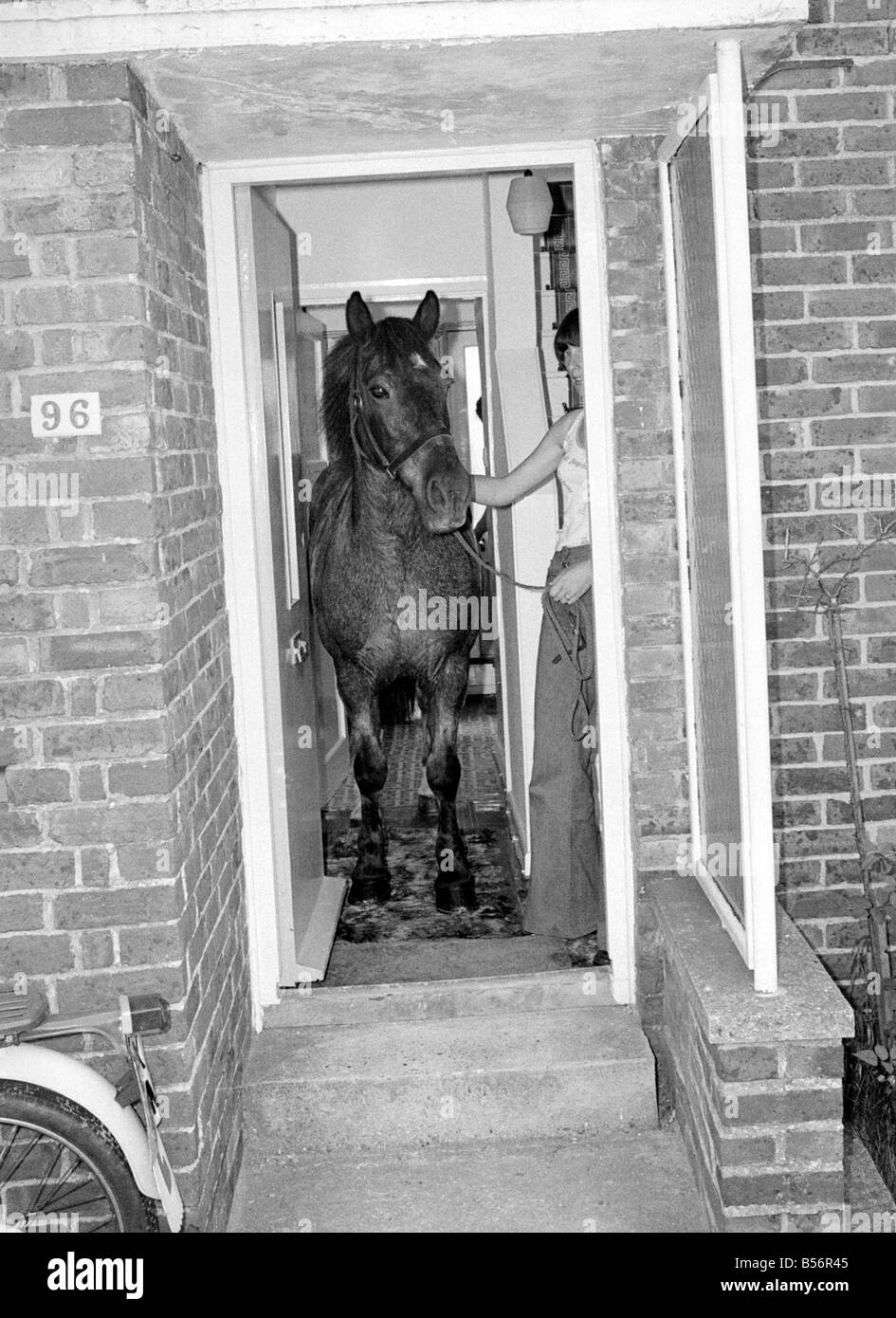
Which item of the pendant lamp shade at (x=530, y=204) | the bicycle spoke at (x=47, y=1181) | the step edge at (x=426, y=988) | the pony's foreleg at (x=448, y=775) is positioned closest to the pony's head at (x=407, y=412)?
the pendant lamp shade at (x=530, y=204)

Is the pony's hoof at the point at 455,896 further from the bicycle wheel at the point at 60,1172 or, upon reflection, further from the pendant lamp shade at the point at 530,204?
the pendant lamp shade at the point at 530,204

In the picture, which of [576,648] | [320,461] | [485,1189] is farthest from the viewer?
[320,461]

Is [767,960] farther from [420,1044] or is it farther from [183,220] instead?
[183,220]

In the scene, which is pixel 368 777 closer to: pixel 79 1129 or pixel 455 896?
pixel 455 896

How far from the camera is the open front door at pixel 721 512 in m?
2.86

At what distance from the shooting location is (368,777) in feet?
17.2

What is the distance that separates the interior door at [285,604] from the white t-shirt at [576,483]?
0.91 metres

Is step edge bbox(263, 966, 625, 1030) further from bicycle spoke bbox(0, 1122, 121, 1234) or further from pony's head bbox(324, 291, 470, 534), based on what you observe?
pony's head bbox(324, 291, 470, 534)

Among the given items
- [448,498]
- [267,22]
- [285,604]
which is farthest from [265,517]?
[267,22]

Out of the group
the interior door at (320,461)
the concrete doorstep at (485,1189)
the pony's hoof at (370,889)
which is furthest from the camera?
the interior door at (320,461)

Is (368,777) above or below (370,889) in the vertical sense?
above

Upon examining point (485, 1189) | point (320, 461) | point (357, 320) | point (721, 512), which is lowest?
point (485, 1189)

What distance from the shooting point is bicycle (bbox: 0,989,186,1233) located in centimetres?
256

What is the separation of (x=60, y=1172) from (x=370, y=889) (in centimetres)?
229
